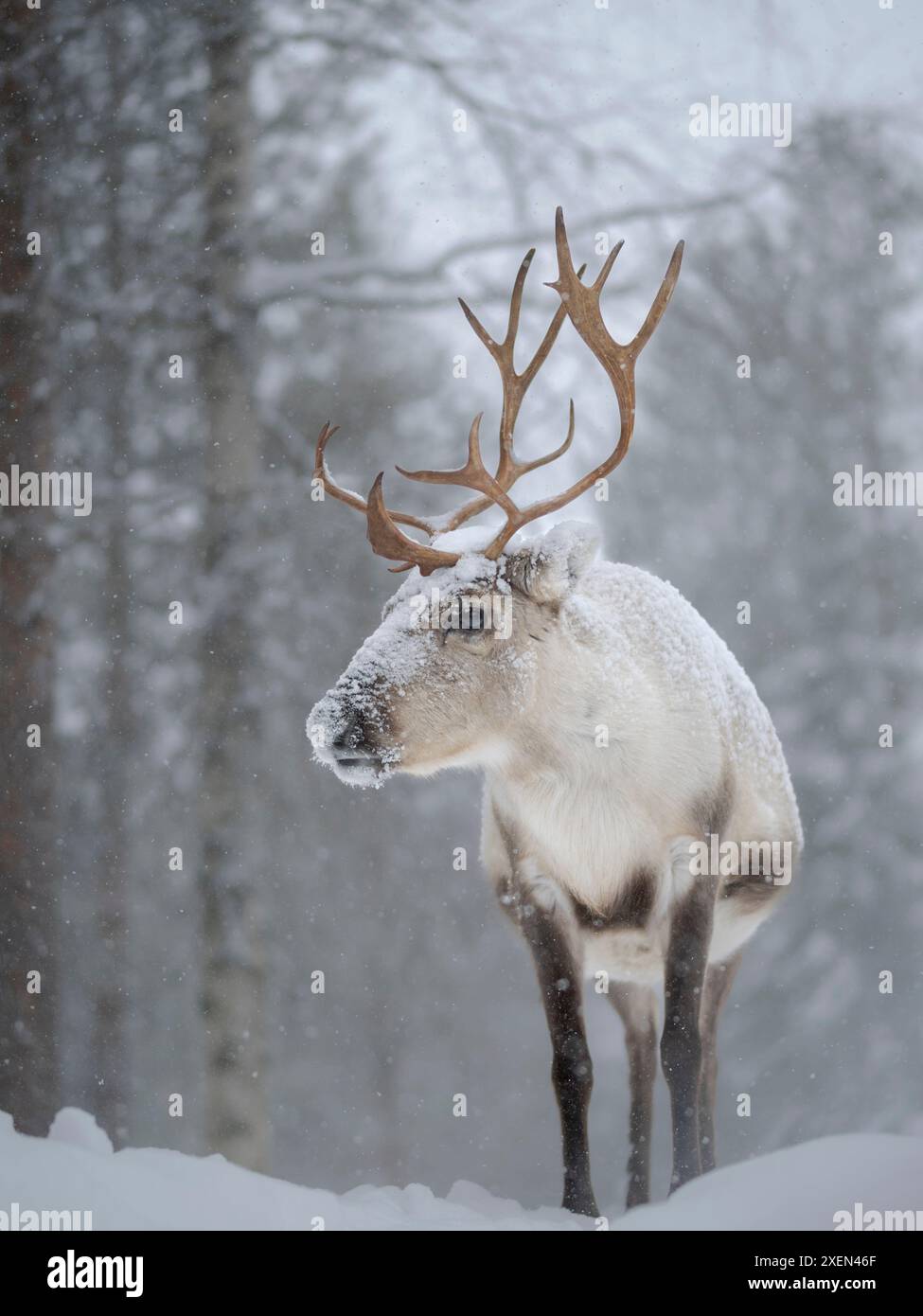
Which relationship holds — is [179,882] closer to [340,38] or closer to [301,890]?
[301,890]

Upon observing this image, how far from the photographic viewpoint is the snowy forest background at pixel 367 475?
3514 mm

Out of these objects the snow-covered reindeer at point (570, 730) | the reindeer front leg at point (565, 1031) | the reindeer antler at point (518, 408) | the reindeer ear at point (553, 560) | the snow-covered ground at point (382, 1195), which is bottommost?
the snow-covered ground at point (382, 1195)

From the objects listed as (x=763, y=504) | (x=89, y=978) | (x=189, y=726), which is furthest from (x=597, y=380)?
(x=89, y=978)

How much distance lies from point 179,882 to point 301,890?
36cm

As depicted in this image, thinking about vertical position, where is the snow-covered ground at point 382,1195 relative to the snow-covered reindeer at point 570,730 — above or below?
below

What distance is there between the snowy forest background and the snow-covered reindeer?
1308 mm

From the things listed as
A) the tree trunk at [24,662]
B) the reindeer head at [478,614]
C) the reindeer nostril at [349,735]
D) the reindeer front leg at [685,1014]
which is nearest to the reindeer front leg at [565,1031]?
the reindeer front leg at [685,1014]

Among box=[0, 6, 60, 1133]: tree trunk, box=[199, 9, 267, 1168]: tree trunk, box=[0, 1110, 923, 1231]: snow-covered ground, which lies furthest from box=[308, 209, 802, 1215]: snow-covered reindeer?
box=[0, 6, 60, 1133]: tree trunk

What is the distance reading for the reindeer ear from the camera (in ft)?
7.12

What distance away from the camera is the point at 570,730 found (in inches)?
88.6

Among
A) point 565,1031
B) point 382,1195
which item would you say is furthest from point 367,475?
point 382,1195

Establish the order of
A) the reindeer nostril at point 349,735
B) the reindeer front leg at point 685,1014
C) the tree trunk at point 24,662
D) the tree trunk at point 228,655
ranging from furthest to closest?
the tree trunk at point 228,655 → the tree trunk at point 24,662 → the reindeer front leg at point 685,1014 → the reindeer nostril at point 349,735

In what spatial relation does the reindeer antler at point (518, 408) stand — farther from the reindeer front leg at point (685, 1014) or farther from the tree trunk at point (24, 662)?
the tree trunk at point (24, 662)

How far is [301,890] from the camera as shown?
366cm
